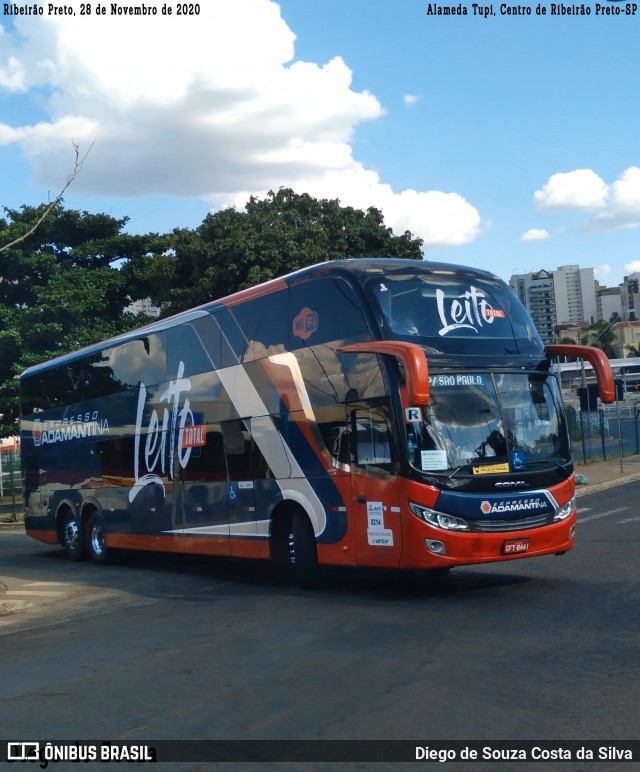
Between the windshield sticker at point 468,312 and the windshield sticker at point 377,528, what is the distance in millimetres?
2183

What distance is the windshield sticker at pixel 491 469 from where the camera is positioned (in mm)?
11149

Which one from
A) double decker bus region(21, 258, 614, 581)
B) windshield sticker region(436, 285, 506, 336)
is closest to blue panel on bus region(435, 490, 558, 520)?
double decker bus region(21, 258, 614, 581)

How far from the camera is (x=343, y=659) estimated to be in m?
8.23

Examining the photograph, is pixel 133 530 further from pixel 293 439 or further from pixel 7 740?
pixel 7 740

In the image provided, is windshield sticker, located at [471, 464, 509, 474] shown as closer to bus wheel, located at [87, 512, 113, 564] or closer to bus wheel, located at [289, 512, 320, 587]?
bus wheel, located at [289, 512, 320, 587]

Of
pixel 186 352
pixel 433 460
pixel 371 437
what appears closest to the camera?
pixel 433 460

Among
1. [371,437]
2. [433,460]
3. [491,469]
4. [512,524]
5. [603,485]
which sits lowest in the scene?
[603,485]

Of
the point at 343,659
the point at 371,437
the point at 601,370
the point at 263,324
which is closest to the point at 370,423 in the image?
the point at 371,437

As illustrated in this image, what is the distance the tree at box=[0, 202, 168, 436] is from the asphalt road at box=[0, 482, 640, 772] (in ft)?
72.4

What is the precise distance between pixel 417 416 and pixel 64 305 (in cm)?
2647

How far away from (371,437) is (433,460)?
0.88 meters

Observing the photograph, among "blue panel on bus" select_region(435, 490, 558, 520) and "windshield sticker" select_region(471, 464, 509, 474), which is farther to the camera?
"windshield sticker" select_region(471, 464, 509, 474)

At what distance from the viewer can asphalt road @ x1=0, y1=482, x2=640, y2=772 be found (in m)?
6.24

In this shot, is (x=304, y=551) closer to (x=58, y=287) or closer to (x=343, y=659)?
(x=343, y=659)
